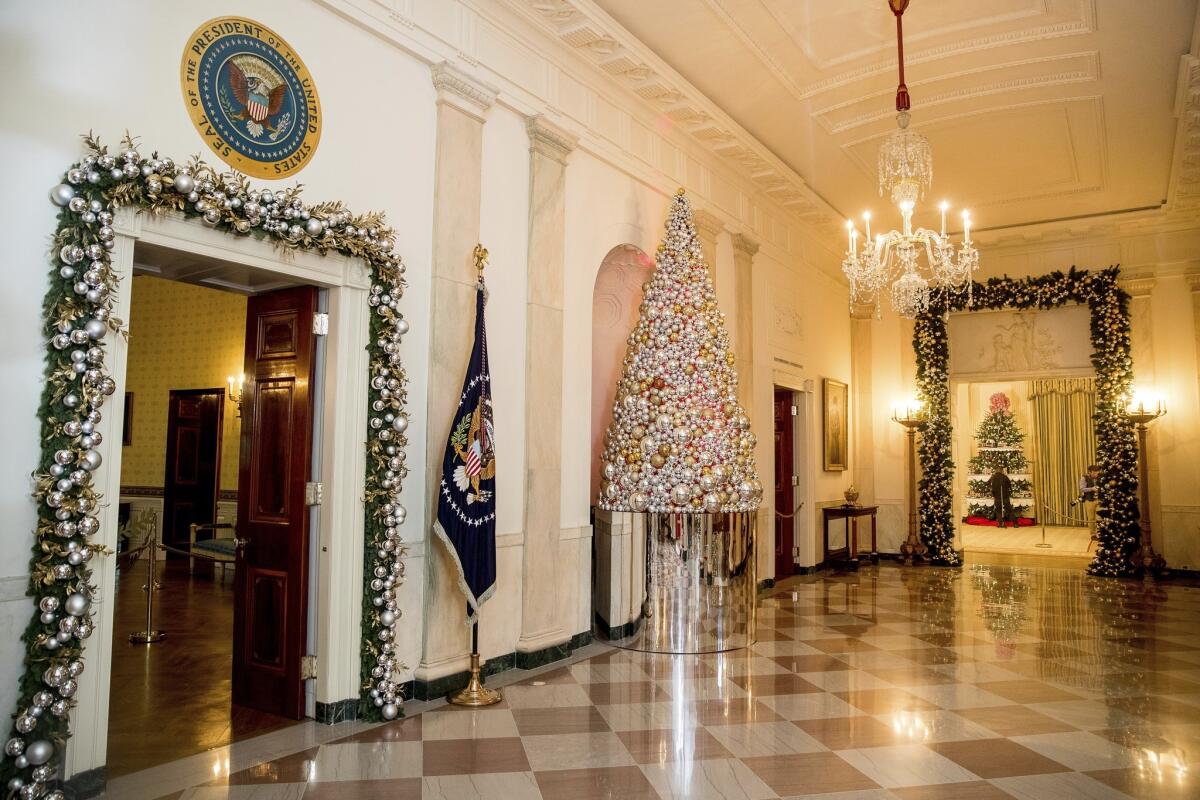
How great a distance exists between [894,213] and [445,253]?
7.64 metres

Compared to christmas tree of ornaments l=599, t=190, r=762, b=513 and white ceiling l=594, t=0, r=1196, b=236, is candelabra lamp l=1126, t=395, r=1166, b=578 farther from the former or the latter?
christmas tree of ornaments l=599, t=190, r=762, b=513

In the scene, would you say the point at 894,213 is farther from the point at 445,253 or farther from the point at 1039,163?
the point at 445,253

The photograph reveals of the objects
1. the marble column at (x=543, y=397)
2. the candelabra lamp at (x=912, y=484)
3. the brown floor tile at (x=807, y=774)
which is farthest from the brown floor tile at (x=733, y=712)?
the candelabra lamp at (x=912, y=484)

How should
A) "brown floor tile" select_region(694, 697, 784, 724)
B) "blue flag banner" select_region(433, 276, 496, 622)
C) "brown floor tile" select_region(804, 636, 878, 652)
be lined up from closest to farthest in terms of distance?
"brown floor tile" select_region(694, 697, 784, 724) → "blue flag banner" select_region(433, 276, 496, 622) → "brown floor tile" select_region(804, 636, 878, 652)

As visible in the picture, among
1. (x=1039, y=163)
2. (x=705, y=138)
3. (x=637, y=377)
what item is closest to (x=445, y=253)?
(x=637, y=377)

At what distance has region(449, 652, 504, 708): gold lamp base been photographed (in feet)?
14.4

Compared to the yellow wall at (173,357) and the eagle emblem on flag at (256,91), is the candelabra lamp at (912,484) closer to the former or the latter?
the yellow wall at (173,357)

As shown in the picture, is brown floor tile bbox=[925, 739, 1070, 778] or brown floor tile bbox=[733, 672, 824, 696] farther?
brown floor tile bbox=[733, 672, 824, 696]

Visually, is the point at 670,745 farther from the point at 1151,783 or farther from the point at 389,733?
the point at 1151,783

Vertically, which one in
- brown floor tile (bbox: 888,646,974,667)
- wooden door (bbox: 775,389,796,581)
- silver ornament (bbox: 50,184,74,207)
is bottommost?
brown floor tile (bbox: 888,646,974,667)

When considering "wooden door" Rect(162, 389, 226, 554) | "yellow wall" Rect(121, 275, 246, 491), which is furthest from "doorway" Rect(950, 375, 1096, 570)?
"wooden door" Rect(162, 389, 226, 554)

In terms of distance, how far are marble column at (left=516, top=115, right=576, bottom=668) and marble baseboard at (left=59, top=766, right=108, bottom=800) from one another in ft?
8.43

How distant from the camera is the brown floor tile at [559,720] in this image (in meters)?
4.02

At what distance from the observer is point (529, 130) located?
5543 mm
